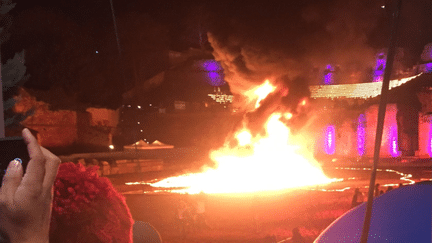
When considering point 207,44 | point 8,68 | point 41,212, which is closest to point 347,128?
point 207,44

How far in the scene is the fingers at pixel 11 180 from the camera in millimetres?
1157

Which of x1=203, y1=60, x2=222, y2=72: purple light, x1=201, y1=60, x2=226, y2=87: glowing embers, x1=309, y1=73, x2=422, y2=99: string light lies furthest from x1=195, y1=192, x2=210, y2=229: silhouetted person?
x1=203, y1=60, x2=222, y2=72: purple light

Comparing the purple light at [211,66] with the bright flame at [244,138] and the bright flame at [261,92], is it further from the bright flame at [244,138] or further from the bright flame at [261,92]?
the bright flame at [244,138]

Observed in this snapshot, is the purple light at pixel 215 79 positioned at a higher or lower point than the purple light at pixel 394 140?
higher

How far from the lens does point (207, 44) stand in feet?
154

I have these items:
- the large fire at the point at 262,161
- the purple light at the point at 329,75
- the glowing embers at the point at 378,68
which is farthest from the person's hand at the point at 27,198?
the purple light at the point at 329,75

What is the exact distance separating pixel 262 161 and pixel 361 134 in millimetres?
17857

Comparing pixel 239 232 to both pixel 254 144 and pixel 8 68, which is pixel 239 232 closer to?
pixel 8 68

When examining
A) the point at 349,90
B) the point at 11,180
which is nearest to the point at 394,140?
the point at 349,90

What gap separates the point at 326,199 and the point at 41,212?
10957 millimetres

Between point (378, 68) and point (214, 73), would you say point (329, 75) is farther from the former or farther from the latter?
point (214, 73)

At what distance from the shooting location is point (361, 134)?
35344 millimetres

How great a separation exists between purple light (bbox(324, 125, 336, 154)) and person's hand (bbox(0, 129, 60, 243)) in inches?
1437

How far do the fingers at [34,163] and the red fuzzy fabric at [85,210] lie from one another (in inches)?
39.7
